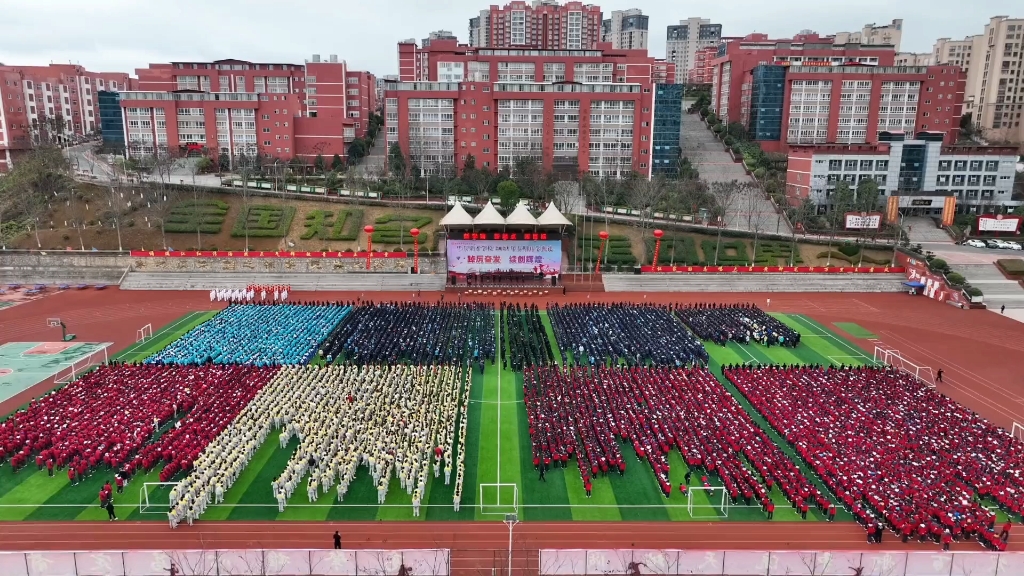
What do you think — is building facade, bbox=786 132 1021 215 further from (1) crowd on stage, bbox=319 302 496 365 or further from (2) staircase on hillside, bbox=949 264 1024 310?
(1) crowd on stage, bbox=319 302 496 365

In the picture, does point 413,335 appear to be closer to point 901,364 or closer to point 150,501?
point 150,501

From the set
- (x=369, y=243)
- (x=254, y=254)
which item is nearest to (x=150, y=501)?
(x=369, y=243)

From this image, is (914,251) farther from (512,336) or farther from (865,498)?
(865,498)

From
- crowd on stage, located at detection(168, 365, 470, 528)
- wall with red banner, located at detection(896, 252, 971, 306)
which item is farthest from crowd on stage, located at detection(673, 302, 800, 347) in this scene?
wall with red banner, located at detection(896, 252, 971, 306)

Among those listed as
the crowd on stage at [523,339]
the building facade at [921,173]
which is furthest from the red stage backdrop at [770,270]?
the building facade at [921,173]

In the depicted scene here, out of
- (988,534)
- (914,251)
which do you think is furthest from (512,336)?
(914,251)
